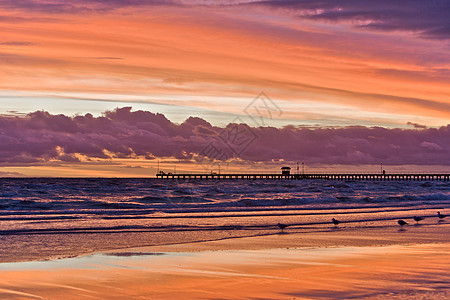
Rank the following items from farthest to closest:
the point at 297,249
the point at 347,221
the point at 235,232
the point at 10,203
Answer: the point at 10,203
the point at 347,221
the point at 235,232
the point at 297,249

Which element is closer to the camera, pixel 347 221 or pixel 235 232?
pixel 235 232

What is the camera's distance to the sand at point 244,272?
32.6ft

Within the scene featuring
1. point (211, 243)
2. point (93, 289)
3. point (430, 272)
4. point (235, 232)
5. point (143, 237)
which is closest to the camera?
point (93, 289)

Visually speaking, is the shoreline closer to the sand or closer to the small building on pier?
the sand

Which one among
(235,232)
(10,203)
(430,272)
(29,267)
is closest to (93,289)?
(29,267)

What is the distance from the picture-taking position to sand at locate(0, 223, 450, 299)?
992 centimetres

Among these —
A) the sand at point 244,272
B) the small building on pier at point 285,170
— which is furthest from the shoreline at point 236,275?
the small building on pier at point 285,170

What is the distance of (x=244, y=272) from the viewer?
12.0 m

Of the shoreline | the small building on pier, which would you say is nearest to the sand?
the shoreline

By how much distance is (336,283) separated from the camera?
1073 centimetres

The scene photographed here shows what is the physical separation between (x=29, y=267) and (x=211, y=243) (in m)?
6.48

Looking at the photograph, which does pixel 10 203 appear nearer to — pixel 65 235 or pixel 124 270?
pixel 65 235

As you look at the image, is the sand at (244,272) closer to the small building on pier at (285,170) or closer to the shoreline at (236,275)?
the shoreline at (236,275)

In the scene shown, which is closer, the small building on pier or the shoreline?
the shoreline
